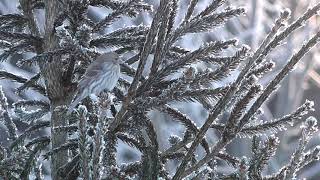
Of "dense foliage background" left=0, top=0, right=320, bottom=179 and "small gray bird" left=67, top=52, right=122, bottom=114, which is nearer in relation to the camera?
"dense foliage background" left=0, top=0, right=320, bottom=179

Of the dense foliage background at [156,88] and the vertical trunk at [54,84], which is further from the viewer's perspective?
the vertical trunk at [54,84]

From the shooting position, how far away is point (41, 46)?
9.63 ft

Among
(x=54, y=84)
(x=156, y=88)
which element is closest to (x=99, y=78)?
(x=54, y=84)

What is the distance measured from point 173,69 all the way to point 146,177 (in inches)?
19.3

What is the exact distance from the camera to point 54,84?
2.87 meters

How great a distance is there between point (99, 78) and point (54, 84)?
0.28 m

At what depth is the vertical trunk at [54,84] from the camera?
2.87m

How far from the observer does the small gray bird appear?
9.36ft

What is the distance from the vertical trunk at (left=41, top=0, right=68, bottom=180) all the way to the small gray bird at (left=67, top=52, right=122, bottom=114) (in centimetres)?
9

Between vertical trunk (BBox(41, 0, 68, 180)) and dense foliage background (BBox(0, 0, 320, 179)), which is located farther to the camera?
vertical trunk (BBox(41, 0, 68, 180))

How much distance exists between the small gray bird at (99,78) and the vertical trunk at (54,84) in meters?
0.09

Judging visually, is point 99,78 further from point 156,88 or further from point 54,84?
point 156,88

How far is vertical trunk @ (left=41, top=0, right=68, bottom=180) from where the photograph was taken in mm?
2873

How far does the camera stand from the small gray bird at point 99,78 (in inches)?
112
